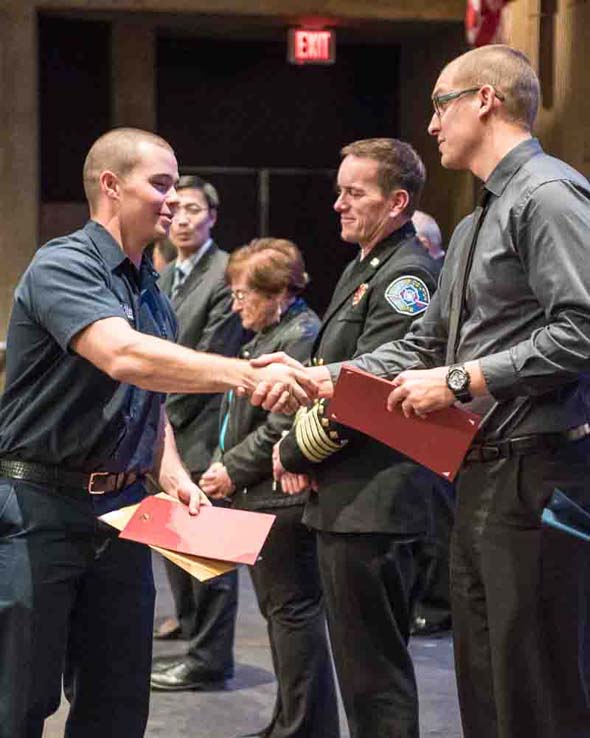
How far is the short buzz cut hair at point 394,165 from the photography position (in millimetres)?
4238

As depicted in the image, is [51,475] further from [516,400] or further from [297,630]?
[297,630]

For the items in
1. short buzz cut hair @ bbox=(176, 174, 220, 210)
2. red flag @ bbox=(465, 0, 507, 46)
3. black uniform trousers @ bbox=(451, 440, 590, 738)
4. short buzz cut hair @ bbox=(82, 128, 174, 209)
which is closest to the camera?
black uniform trousers @ bbox=(451, 440, 590, 738)

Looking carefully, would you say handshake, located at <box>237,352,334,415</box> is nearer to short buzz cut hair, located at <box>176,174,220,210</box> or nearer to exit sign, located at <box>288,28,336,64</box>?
short buzz cut hair, located at <box>176,174,220,210</box>

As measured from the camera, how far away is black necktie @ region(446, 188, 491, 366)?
352 centimetres

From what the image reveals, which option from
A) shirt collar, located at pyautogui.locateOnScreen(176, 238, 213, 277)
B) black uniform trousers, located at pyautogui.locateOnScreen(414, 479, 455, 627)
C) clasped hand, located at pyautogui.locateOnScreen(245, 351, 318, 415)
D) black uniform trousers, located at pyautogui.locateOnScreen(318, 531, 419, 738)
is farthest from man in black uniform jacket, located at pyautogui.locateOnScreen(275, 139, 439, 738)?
black uniform trousers, located at pyautogui.locateOnScreen(414, 479, 455, 627)

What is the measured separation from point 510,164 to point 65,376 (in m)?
1.17

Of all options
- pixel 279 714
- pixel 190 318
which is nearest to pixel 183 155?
pixel 190 318

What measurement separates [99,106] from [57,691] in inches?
319

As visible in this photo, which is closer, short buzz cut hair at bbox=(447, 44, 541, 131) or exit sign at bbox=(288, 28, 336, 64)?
short buzz cut hair at bbox=(447, 44, 541, 131)

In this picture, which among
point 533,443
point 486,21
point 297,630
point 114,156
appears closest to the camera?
point 533,443

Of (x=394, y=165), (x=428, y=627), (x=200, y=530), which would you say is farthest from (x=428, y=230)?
(x=200, y=530)

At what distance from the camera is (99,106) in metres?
11.2

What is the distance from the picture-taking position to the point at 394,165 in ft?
13.9

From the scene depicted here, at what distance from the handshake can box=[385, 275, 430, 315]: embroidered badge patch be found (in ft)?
1.13
